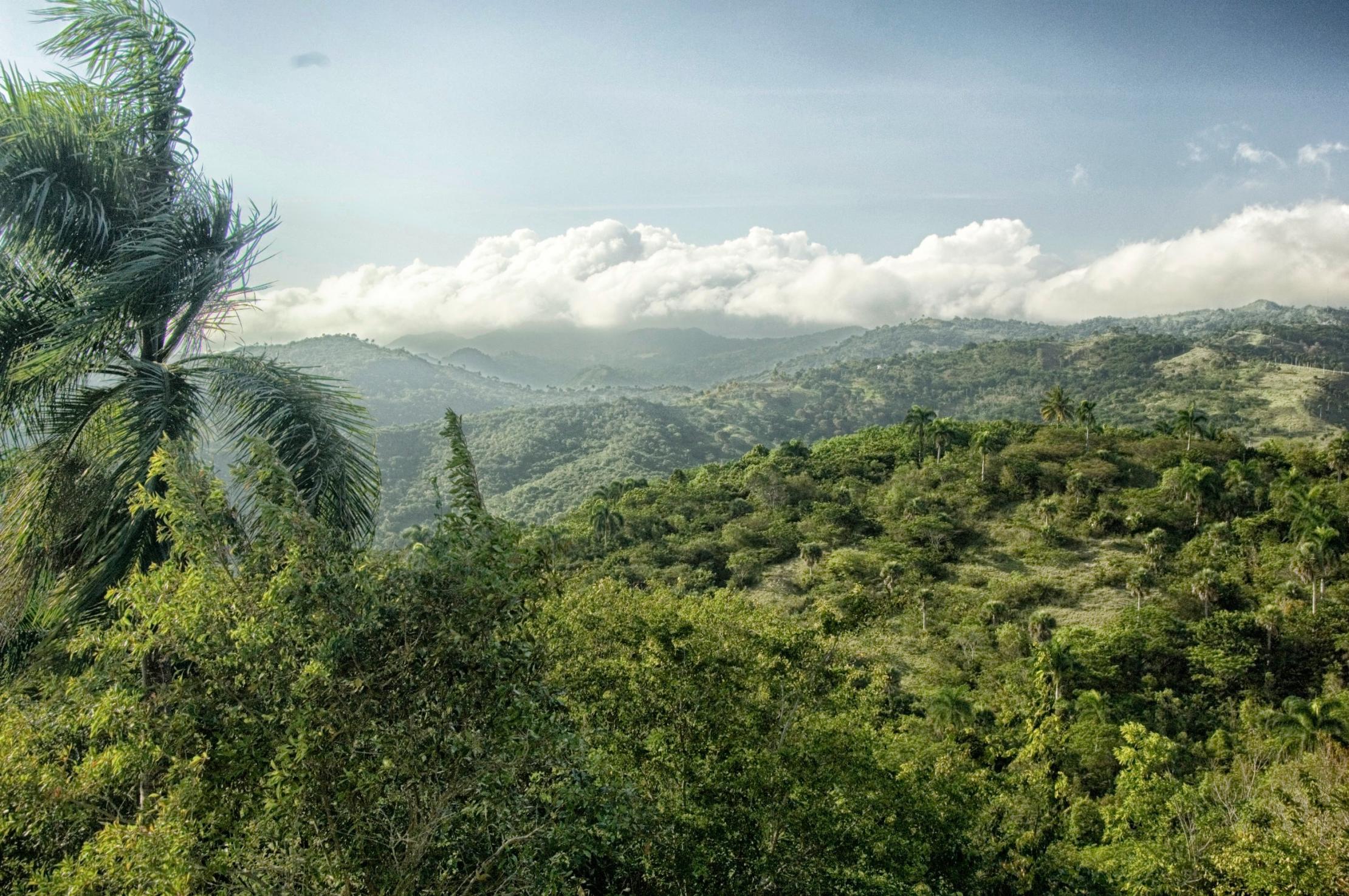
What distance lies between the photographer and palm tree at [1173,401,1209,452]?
2574 inches

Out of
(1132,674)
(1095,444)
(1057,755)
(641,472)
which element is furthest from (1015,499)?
(641,472)

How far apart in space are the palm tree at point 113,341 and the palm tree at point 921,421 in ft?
233

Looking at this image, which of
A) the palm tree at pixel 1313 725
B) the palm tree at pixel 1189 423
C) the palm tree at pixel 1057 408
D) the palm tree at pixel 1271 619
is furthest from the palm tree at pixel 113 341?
the palm tree at pixel 1057 408

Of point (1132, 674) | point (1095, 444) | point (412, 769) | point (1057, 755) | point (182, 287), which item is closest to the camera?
point (412, 769)

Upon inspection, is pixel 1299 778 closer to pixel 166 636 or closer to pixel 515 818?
pixel 515 818

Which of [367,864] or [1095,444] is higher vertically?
[367,864]

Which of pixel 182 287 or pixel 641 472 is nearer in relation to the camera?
pixel 182 287

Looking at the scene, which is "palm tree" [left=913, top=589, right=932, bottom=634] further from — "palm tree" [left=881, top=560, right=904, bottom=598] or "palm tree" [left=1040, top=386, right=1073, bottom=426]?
"palm tree" [left=1040, top=386, right=1073, bottom=426]

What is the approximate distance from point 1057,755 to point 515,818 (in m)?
35.1

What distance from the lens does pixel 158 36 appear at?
249 inches

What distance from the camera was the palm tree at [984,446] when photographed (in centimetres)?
6538

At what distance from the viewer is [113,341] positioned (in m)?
5.76

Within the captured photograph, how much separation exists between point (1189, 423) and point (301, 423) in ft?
250

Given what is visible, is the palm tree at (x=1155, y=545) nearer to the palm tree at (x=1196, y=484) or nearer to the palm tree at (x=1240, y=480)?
the palm tree at (x=1196, y=484)
